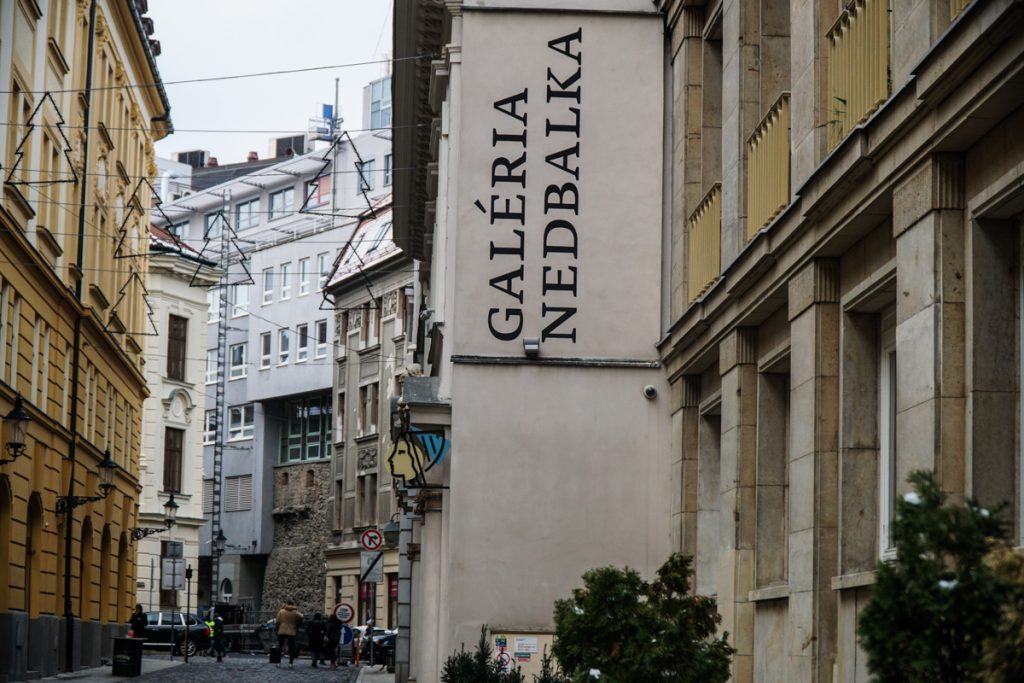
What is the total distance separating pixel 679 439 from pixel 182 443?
4985cm

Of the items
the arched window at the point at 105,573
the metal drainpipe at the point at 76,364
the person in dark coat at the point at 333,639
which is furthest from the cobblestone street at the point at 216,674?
the arched window at the point at 105,573

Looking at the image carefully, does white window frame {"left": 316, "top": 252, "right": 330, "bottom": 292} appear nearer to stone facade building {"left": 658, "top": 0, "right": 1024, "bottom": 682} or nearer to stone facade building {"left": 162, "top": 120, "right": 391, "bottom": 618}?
stone facade building {"left": 162, "top": 120, "right": 391, "bottom": 618}

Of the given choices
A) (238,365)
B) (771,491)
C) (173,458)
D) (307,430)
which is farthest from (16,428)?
(238,365)

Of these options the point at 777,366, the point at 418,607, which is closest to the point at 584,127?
the point at 777,366

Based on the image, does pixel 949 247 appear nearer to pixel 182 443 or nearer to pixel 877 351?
pixel 877 351

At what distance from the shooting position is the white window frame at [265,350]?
84438 millimetres

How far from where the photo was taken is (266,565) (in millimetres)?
82375

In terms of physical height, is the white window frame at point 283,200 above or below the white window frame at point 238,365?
above

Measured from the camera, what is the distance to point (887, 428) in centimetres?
1130

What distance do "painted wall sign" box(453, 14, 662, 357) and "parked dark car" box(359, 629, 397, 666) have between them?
26284 millimetres

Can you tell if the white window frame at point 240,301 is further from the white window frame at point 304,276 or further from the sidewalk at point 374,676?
the sidewalk at point 374,676

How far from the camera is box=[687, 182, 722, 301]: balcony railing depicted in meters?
15.9

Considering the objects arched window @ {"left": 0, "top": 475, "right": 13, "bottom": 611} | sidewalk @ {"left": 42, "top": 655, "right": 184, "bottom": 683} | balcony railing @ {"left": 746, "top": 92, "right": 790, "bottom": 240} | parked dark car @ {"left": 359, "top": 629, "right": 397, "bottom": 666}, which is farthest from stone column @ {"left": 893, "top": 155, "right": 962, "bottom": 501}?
parked dark car @ {"left": 359, "top": 629, "right": 397, "bottom": 666}

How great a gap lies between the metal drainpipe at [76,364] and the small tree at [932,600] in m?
29.3
